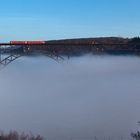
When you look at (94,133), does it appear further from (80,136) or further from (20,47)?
(20,47)

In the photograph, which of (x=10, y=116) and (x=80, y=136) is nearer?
(x=80, y=136)

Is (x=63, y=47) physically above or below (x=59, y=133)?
above

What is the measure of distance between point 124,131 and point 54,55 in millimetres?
28663

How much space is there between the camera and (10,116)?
4538 centimetres

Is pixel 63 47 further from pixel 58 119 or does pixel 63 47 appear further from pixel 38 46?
pixel 58 119

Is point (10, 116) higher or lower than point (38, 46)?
lower

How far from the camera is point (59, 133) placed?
36625 millimetres

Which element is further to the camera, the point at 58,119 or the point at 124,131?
the point at 58,119

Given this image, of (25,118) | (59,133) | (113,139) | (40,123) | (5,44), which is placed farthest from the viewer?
(5,44)

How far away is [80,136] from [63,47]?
30056 millimetres

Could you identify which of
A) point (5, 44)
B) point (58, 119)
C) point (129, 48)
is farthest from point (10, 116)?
point (129, 48)

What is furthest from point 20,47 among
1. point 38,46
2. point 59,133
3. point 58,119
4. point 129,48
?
point 59,133

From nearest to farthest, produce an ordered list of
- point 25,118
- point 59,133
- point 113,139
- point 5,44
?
point 113,139 → point 59,133 → point 25,118 → point 5,44

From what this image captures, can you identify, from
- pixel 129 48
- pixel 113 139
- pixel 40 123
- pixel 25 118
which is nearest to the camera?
pixel 113 139
